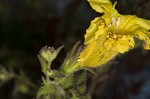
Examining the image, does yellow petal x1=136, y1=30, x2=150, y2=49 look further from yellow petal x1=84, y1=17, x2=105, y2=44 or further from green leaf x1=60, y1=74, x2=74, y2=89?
green leaf x1=60, y1=74, x2=74, y2=89

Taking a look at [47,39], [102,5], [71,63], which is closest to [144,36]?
[102,5]

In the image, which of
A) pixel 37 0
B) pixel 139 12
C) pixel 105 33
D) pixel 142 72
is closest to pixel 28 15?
pixel 37 0

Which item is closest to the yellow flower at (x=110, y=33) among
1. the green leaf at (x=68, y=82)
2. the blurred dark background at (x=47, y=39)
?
the green leaf at (x=68, y=82)

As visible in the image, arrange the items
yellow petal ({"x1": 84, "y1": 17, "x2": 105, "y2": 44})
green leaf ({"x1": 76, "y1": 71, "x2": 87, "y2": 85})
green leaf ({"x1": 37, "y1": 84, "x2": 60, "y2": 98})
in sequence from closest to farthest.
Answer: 1. yellow petal ({"x1": 84, "y1": 17, "x2": 105, "y2": 44})
2. green leaf ({"x1": 37, "y1": 84, "x2": 60, "y2": 98})
3. green leaf ({"x1": 76, "y1": 71, "x2": 87, "y2": 85})

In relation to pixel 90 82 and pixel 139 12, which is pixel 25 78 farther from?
pixel 139 12

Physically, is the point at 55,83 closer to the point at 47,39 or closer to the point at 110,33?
the point at 110,33

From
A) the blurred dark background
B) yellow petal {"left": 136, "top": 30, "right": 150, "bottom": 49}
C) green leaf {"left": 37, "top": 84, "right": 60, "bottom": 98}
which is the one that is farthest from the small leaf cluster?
the blurred dark background
